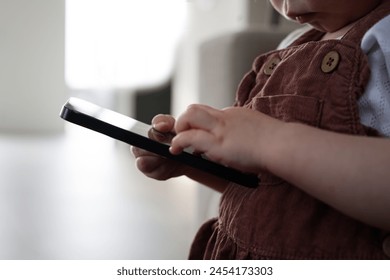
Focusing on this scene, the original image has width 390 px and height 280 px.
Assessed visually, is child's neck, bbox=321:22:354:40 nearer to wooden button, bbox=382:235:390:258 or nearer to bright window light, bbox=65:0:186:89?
wooden button, bbox=382:235:390:258

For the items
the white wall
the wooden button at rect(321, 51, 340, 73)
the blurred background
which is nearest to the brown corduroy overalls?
the wooden button at rect(321, 51, 340, 73)

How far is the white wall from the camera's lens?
12.2ft

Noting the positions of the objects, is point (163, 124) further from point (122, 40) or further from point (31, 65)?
point (31, 65)

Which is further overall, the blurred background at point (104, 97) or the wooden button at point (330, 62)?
the blurred background at point (104, 97)

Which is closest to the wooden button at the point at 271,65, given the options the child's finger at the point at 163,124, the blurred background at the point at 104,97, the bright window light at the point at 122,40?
the child's finger at the point at 163,124

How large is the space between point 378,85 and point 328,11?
0.32 feet

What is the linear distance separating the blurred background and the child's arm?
52 cm

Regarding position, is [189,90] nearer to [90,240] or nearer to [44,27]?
[44,27]

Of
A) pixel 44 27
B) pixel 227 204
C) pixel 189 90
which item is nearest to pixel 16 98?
pixel 44 27

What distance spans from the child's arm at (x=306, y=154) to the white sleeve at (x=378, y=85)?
0.18 feet

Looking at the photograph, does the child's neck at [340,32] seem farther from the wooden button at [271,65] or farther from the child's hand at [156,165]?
the child's hand at [156,165]

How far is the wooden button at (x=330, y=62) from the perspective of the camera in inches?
19.7

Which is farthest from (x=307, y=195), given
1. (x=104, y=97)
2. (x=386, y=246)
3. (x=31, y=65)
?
(x=31, y=65)
